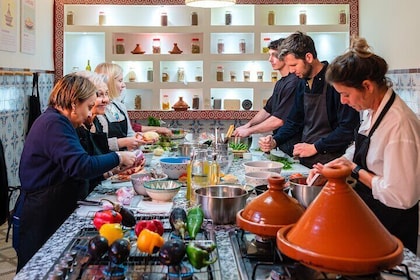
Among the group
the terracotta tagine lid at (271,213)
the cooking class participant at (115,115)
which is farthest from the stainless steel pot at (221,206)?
the cooking class participant at (115,115)

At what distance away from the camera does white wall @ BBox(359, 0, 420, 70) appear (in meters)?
4.59

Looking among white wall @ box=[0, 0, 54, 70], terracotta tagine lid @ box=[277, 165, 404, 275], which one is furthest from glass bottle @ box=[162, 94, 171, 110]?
terracotta tagine lid @ box=[277, 165, 404, 275]

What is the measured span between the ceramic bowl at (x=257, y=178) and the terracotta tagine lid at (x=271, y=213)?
0.83 metres

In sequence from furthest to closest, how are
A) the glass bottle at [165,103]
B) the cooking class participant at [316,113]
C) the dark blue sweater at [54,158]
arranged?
the glass bottle at [165,103], the cooking class participant at [316,113], the dark blue sweater at [54,158]

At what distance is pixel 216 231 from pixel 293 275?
532 millimetres

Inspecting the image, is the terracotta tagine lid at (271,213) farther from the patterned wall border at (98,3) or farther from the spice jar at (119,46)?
the spice jar at (119,46)

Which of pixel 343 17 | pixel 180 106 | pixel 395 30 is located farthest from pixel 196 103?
pixel 395 30

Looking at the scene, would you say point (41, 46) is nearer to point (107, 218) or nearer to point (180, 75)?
point (180, 75)

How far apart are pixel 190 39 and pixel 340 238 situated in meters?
5.99

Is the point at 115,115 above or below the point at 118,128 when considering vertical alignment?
above

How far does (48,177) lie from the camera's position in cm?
223

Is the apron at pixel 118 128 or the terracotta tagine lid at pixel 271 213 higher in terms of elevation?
the apron at pixel 118 128

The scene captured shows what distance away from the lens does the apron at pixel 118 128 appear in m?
4.04

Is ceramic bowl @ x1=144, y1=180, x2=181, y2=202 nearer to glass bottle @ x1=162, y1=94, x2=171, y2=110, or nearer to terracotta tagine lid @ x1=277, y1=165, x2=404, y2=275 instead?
terracotta tagine lid @ x1=277, y1=165, x2=404, y2=275
